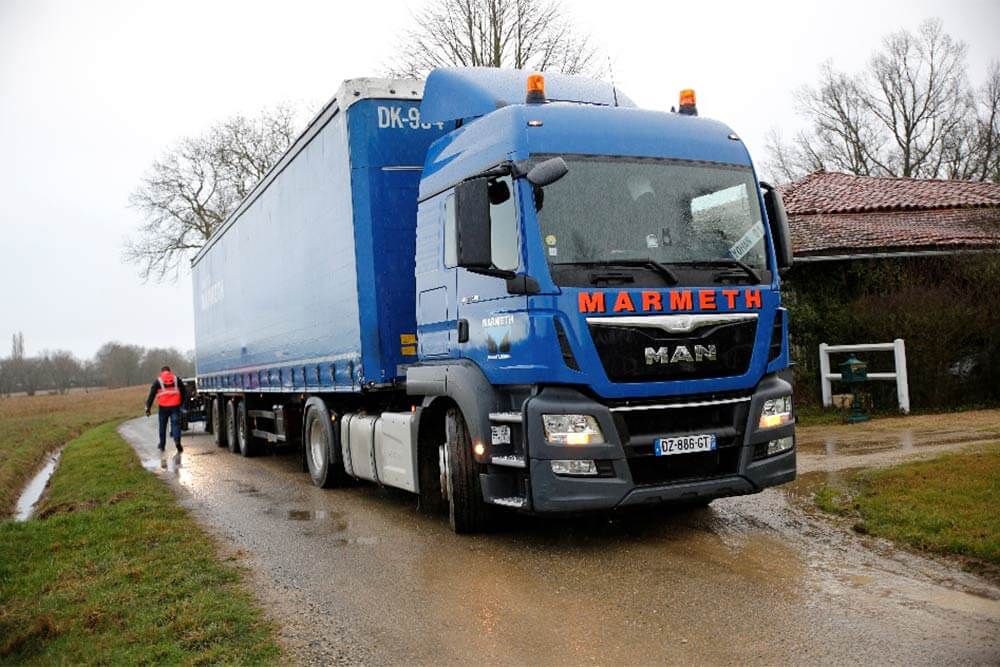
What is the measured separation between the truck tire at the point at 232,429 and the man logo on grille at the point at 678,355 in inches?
460

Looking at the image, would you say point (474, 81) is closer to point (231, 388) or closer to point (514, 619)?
point (514, 619)

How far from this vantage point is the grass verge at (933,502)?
6.15m

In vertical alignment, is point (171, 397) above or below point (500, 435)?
above

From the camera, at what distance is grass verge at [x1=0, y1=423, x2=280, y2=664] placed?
4.97 m

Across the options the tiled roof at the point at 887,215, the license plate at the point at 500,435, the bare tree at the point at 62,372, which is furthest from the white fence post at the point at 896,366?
the bare tree at the point at 62,372

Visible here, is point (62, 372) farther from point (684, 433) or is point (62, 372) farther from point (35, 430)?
point (684, 433)

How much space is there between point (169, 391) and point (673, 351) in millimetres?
13379

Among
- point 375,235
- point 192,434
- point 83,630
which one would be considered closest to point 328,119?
point 375,235

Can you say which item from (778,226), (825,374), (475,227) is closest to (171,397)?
(825,374)

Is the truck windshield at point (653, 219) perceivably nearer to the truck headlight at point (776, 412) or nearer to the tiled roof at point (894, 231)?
the truck headlight at point (776, 412)

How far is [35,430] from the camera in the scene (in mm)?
28469

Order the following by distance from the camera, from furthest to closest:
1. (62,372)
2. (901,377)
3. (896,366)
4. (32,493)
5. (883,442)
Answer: (62,372)
(32,493)
(896,366)
(901,377)
(883,442)

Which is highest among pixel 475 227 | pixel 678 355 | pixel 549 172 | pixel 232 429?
pixel 549 172

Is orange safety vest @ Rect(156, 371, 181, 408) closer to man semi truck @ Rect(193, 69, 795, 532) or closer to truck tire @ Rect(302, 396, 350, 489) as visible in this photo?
truck tire @ Rect(302, 396, 350, 489)
